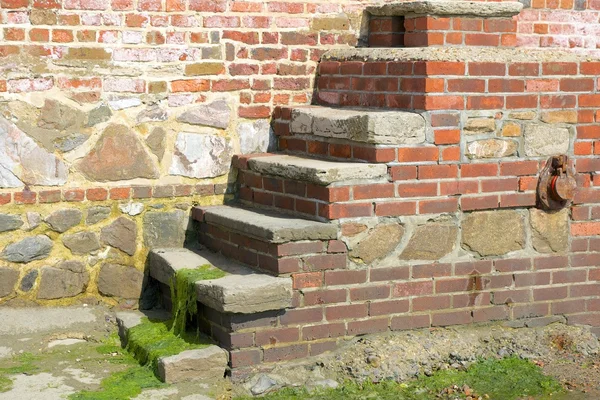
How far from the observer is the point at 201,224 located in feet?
18.4

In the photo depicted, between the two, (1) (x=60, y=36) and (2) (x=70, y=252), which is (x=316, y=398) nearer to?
(2) (x=70, y=252)

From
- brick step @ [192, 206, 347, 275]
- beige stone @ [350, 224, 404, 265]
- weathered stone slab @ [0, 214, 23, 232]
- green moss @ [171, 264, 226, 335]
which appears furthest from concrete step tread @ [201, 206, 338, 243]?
weathered stone slab @ [0, 214, 23, 232]

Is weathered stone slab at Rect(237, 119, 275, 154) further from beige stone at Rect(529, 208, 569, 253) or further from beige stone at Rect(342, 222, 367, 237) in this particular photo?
beige stone at Rect(529, 208, 569, 253)

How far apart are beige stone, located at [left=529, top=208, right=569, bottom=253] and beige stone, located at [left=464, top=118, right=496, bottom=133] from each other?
52 cm

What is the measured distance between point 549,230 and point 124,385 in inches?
93.4

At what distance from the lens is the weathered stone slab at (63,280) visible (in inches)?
210

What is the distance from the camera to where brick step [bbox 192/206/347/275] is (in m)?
4.74

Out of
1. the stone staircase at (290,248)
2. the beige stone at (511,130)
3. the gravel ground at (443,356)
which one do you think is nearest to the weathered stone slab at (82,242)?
the stone staircase at (290,248)

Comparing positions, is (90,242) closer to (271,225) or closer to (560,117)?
(271,225)

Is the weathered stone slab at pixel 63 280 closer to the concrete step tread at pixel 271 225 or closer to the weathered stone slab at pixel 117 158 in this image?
the weathered stone slab at pixel 117 158

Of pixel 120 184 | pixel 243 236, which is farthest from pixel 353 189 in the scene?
pixel 120 184

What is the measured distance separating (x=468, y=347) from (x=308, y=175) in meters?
1.19

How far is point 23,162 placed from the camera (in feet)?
17.1

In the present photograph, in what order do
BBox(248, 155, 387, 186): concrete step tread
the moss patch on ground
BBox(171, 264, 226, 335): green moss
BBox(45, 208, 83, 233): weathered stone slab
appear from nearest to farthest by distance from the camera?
the moss patch on ground
BBox(248, 155, 387, 186): concrete step tread
BBox(171, 264, 226, 335): green moss
BBox(45, 208, 83, 233): weathered stone slab
